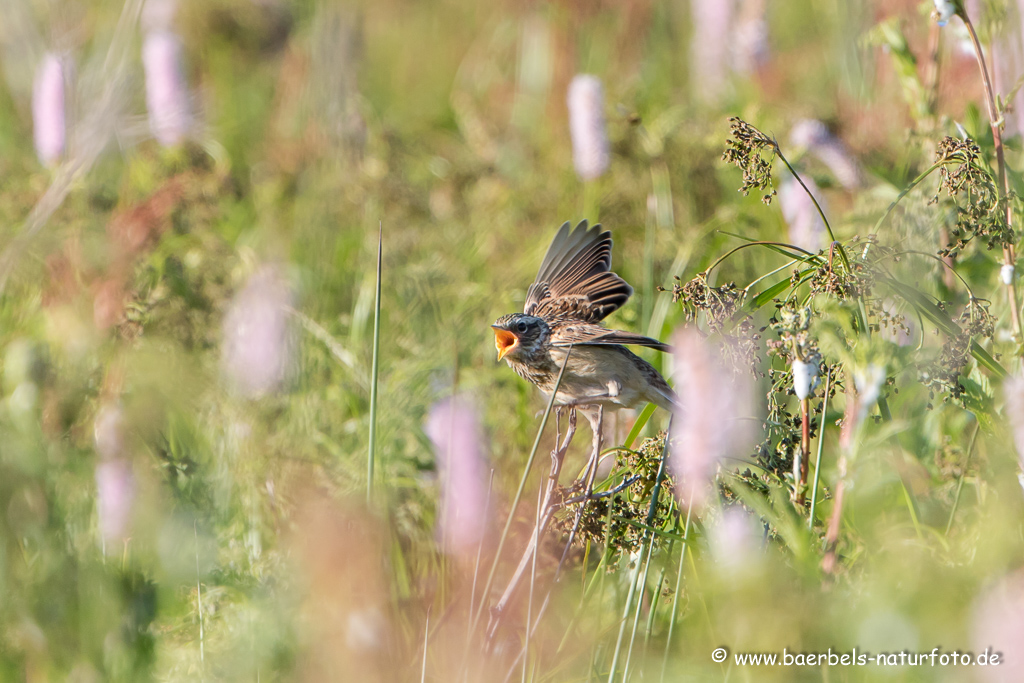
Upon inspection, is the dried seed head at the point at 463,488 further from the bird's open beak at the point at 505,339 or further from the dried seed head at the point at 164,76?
the dried seed head at the point at 164,76

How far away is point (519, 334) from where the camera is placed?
222cm

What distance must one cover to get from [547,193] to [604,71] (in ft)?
6.69

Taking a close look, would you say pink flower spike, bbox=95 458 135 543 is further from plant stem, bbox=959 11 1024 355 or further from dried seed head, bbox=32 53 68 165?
plant stem, bbox=959 11 1024 355

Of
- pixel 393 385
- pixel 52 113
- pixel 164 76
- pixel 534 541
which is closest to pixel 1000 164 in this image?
pixel 534 541

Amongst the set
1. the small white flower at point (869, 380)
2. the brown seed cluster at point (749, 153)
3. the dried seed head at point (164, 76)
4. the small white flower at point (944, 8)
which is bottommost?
the small white flower at point (869, 380)

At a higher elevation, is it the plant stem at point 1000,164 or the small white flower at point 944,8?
the small white flower at point 944,8

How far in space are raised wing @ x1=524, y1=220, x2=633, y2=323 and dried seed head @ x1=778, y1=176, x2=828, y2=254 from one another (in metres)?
0.95

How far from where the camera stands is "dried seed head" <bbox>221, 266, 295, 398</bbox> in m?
2.79

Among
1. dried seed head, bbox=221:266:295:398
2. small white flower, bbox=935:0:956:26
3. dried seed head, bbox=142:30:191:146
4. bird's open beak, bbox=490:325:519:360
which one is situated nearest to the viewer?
small white flower, bbox=935:0:956:26

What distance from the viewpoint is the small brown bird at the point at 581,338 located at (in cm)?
223

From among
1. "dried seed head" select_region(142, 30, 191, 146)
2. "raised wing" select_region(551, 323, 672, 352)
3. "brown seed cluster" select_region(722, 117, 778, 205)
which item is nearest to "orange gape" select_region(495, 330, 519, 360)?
"raised wing" select_region(551, 323, 672, 352)

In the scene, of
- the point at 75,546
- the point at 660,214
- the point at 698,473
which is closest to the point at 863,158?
the point at 660,214

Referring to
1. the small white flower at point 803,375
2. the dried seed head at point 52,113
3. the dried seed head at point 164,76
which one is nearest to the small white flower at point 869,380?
the small white flower at point 803,375

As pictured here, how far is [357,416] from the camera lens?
3.08 m
